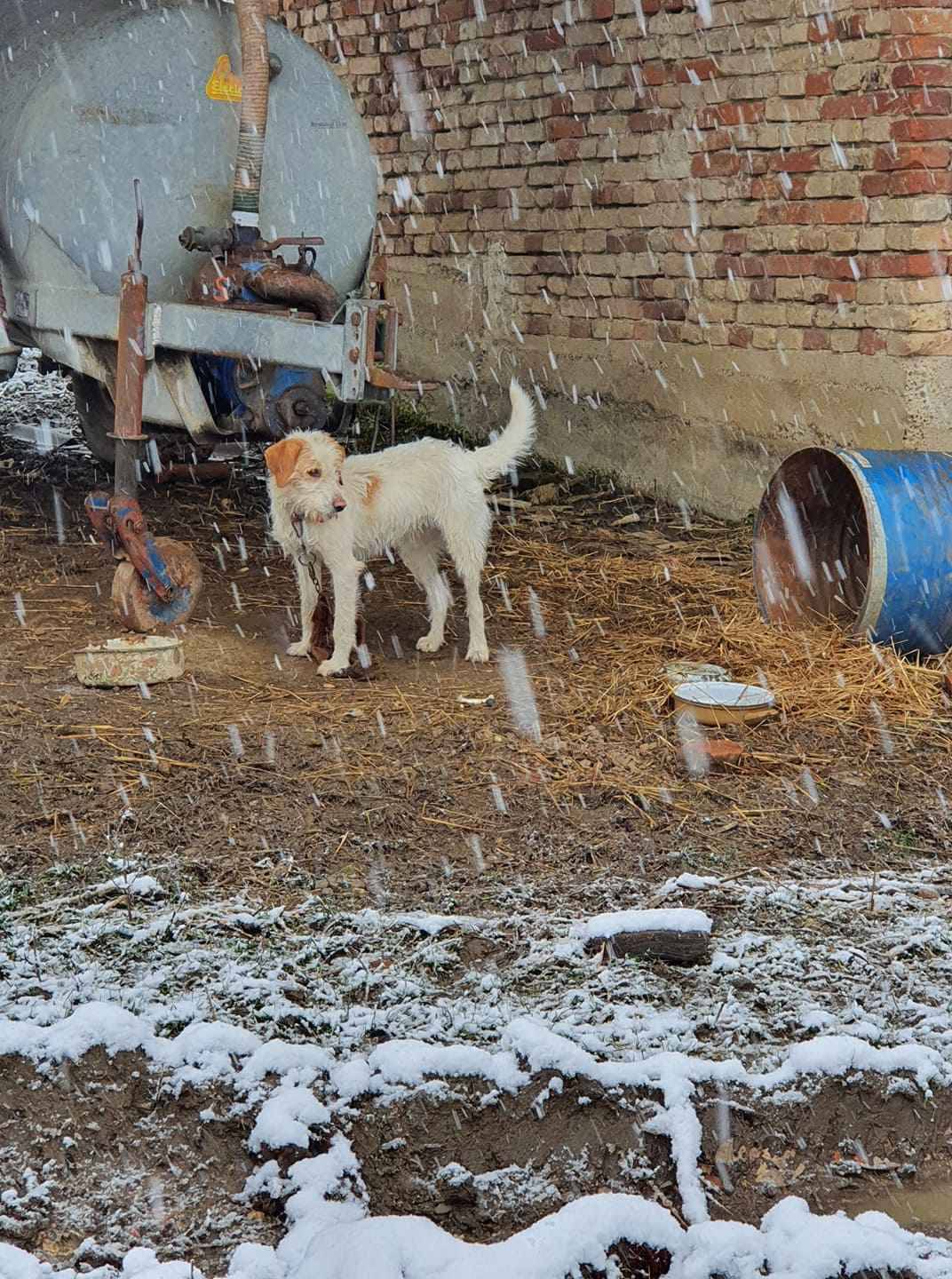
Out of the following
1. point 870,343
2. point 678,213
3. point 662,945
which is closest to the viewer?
point 662,945

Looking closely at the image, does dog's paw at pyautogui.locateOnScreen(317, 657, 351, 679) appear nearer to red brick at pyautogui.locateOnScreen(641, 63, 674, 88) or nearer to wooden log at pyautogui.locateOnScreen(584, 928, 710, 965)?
wooden log at pyautogui.locateOnScreen(584, 928, 710, 965)

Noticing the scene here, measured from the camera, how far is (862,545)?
6086 millimetres

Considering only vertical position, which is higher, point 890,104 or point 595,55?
point 595,55

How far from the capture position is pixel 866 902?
3422mm

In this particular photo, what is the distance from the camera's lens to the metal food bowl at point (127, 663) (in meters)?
4.68

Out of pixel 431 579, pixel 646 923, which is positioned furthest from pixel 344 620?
pixel 646 923

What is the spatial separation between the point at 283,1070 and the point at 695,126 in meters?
5.69

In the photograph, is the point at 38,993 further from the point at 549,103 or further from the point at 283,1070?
the point at 549,103

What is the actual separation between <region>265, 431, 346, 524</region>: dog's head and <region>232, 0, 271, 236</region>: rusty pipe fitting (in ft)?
4.72

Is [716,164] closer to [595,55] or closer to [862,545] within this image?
[595,55]

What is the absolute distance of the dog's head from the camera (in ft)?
15.3

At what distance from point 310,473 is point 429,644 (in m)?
0.92

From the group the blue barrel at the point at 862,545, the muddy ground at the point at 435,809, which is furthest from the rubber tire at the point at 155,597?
the blue barrel at the point at 862,545

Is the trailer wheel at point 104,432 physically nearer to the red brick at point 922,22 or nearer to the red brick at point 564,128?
the red brick at point 564,128
